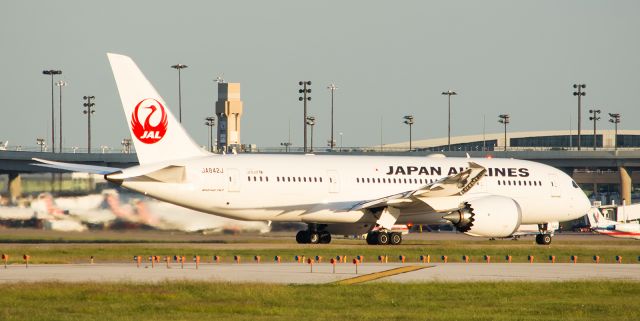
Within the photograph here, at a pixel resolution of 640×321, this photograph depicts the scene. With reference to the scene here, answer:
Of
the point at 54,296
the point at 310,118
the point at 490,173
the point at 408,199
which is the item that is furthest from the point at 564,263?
the point at 310,118

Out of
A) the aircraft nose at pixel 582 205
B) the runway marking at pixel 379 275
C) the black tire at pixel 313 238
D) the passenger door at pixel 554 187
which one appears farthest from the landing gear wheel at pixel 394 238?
the runway marking at pixel 379 275

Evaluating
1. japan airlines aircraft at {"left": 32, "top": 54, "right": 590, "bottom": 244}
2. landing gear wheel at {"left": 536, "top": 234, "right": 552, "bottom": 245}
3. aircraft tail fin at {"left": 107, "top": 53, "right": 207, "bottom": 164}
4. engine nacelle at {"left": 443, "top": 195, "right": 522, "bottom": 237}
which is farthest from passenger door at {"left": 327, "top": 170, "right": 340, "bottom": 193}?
landing gear wheel at {"left": 536, "top": 234, "right": 552, "bottom": 245}

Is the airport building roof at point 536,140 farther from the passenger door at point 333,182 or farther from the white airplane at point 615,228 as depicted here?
the passenger door at point 333,182

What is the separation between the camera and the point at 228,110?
12638 centimetres

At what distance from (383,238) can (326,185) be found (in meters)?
3.22

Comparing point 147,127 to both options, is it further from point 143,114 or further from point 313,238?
point 313,238

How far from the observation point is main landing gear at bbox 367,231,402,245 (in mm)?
50375

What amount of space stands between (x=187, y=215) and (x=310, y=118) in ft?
269

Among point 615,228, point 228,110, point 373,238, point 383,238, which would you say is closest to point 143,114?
point 373,238

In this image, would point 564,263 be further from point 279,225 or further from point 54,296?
point 54,296

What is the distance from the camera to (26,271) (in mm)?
33344

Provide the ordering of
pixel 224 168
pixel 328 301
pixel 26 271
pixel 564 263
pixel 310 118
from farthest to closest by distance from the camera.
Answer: pixel 310 118 → pixel 224 168 → pixel 564 263 → pixel 26 271 → pixel 328 301

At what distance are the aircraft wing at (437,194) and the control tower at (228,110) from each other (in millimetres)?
76198

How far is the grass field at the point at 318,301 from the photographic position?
24250 millimetres
